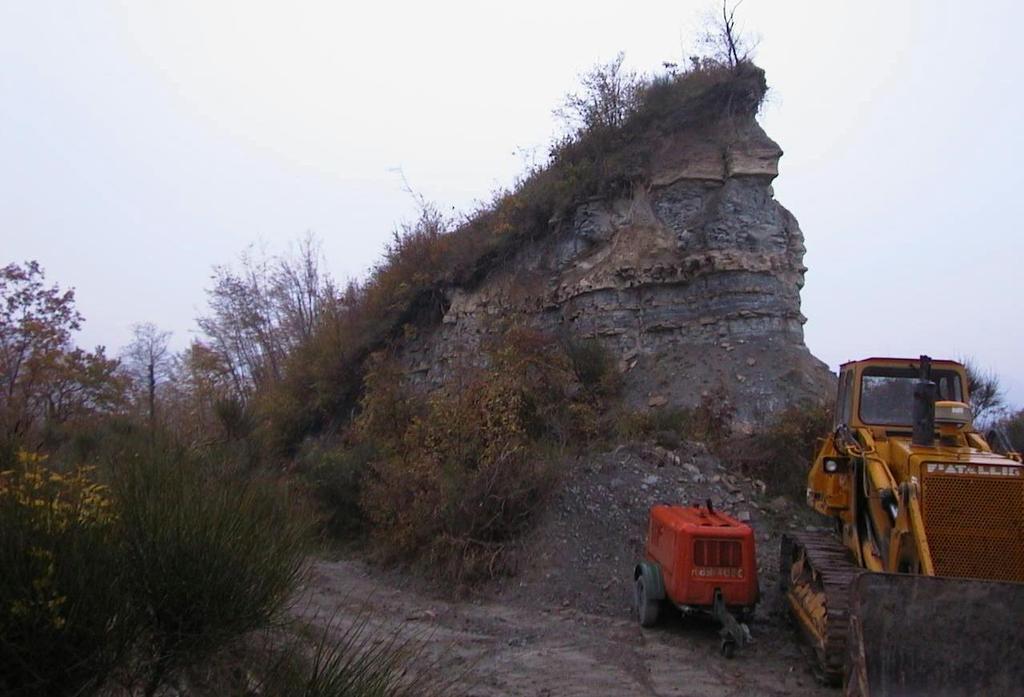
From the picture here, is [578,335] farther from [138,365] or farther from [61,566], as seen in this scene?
[138,365]

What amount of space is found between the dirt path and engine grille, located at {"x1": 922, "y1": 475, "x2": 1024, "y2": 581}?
1.86 m

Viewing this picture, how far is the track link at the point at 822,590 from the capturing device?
27.2ft

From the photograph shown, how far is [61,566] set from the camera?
4.50 m

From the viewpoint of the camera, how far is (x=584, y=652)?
33.7 ft

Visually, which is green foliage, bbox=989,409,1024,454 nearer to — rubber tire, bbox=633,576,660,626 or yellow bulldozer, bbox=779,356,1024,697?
yellow bulldozer, bbox=779,356,1024,697

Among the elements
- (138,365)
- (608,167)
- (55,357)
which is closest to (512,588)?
(608,167)

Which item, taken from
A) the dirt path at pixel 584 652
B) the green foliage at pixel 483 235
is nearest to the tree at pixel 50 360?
the green foliage at pixel 483 235

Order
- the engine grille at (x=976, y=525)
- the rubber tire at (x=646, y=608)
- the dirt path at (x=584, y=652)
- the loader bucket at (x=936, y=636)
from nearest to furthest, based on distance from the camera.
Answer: the loader bucket at (x=936, y=636) < the engine grille at (x=976, y=525) < the dirt path at (x=584, y=652) < the rubber tire at (x=646, y=608)

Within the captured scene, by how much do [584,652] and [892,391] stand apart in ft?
14.5

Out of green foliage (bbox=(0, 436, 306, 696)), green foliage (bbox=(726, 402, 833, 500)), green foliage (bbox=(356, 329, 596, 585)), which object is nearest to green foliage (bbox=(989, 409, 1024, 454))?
green foliage (bbox=(726, 402, 833, 500))

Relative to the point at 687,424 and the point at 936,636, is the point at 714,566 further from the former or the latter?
the point at 687,424

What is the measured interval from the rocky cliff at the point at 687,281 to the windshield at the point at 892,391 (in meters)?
7.48

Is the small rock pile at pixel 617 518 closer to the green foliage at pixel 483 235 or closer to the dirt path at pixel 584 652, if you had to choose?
the dirt path at pixel 584 652

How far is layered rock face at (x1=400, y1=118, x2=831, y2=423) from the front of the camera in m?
18.2
